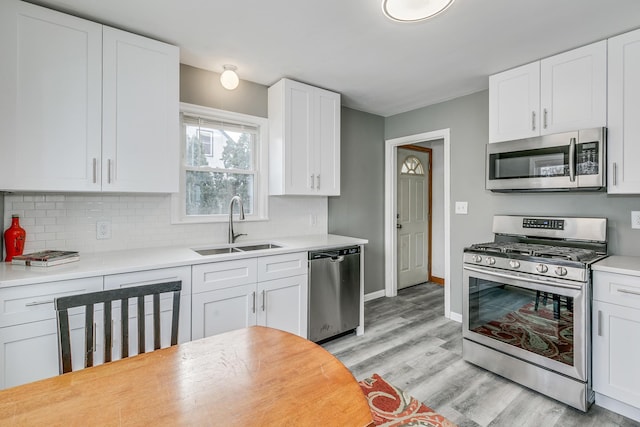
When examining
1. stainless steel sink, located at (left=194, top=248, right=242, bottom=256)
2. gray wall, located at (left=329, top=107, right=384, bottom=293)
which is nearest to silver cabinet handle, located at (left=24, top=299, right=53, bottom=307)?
stainless steel sink, located at (left=194, top=248, right=242, bottom=256)

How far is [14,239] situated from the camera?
1.94 metres

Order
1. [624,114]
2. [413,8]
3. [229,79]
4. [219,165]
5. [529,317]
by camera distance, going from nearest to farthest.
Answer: [413,8]
[624,114]
[529,317]
[229,79]
[219,165]

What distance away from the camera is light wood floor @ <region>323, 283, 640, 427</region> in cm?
193

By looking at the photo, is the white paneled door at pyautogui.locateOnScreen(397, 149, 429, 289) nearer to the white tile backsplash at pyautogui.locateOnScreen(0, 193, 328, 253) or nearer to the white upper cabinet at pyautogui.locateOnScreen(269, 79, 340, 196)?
the white upper cabinet at pyautogui.locateOnScreen(269, 79, 340, 196)

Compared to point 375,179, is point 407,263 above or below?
below

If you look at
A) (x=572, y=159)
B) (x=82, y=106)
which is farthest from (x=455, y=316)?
(x=82, y=106)

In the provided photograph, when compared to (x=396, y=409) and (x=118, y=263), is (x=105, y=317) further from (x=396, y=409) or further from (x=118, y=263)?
(x=396, y=409)

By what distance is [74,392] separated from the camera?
894 mm

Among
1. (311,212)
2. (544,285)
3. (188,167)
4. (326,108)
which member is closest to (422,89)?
(326,108)

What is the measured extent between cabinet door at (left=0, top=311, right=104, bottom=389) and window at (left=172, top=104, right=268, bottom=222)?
112 cm

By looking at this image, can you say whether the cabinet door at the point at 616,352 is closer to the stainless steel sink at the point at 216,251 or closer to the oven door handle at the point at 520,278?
the oven door handle at the point at 520,278

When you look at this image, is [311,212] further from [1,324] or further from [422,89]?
[1,324]

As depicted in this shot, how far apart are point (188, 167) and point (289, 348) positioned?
2.09 meters

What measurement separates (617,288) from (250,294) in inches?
94.3
